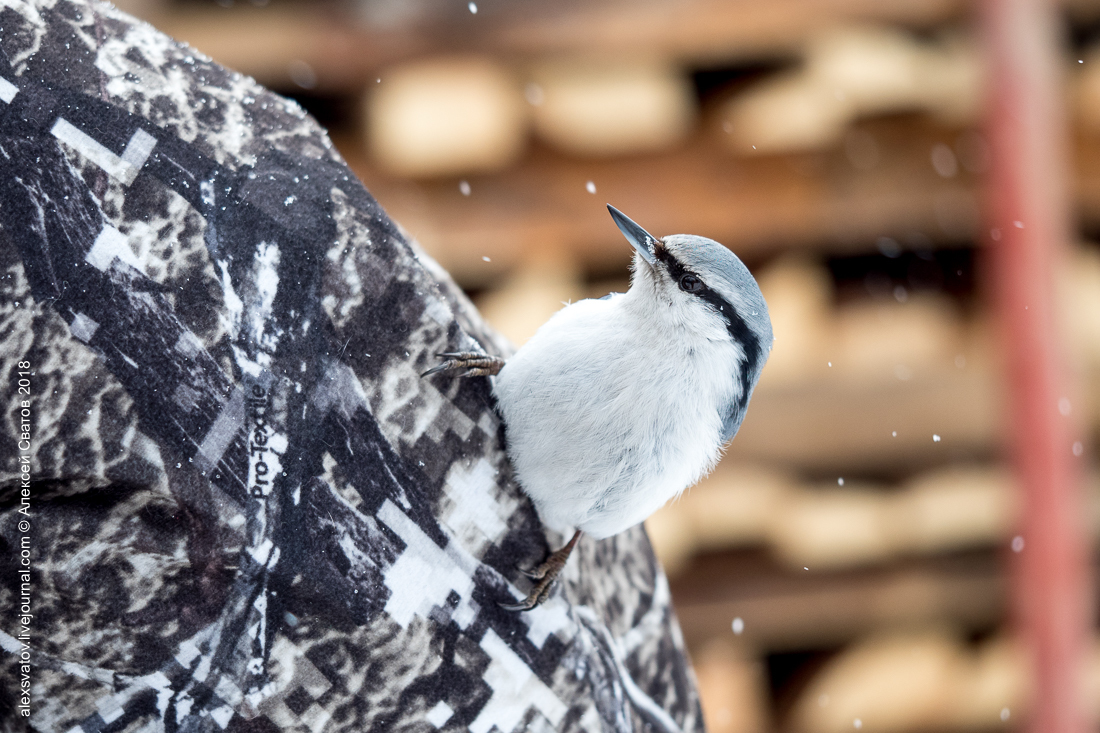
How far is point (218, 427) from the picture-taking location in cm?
50

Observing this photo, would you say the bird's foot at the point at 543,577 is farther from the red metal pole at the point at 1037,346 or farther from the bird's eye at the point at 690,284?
the red metal pole at the point at 1037,346

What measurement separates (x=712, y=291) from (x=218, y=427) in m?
0.38

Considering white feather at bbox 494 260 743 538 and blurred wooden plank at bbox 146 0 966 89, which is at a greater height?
blurred wooden plank at bbox 146 0 966 89

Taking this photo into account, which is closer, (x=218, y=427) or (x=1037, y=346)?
(x=218, y=427)

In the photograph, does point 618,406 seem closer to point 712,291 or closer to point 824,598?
point 712,291

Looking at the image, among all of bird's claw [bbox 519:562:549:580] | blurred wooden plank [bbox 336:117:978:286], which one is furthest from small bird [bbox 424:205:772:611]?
blurred wooden plank [bbox 336:117:978:286]

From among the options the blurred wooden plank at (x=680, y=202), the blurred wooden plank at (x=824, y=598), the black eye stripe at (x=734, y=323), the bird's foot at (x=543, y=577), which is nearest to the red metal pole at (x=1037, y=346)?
the blurred wooden plank at (x=680, y=202)

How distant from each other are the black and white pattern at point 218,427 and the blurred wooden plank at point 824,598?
3.92 feet

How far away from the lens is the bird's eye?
67 cm

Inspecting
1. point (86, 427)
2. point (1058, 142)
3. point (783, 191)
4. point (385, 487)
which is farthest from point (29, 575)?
point (1058, 142)

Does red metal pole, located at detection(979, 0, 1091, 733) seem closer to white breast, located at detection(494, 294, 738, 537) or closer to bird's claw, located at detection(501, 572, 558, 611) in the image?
white breast, located at detection(494, 294, 738, 537)

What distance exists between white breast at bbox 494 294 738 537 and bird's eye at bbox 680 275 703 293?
0.10 ft

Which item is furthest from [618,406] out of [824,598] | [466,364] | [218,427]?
[824,598]

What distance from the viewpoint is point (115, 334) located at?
0.49 m
